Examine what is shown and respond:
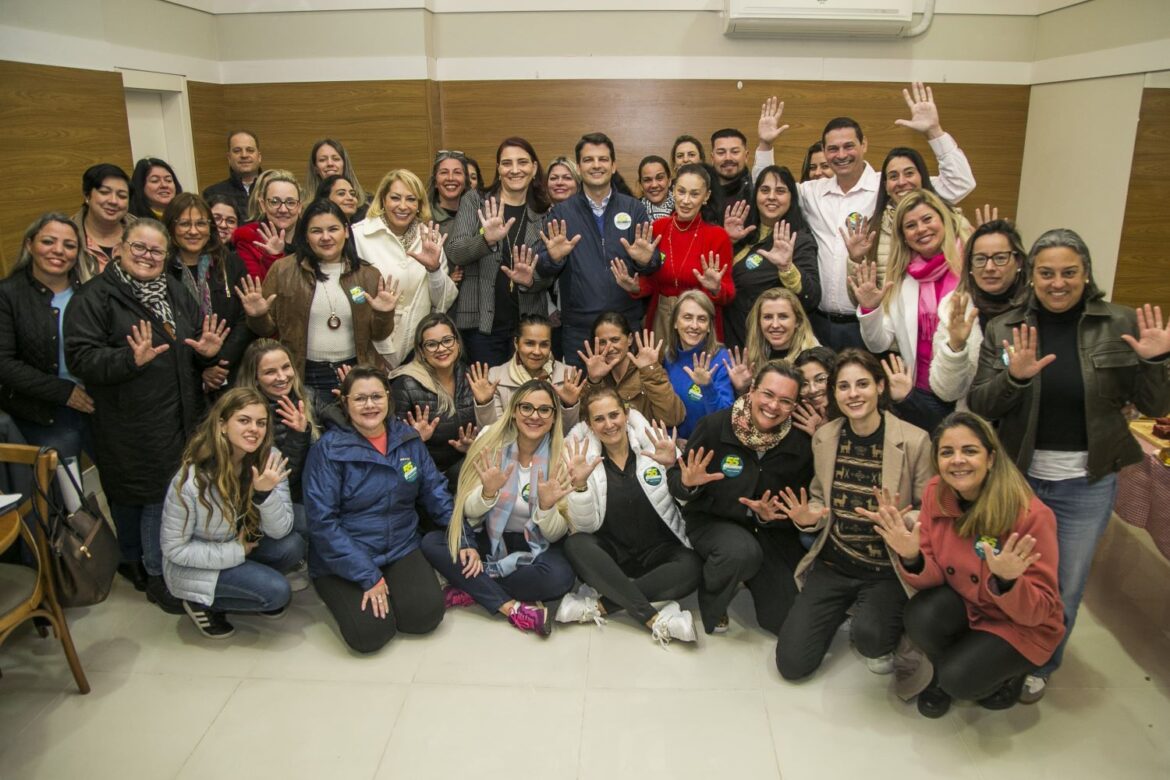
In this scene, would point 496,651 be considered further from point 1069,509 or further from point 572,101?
point 572,101

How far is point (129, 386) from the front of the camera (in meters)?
3.37

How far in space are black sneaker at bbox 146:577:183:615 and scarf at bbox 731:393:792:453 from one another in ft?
8.01

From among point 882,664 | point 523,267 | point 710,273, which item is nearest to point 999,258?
point 710,273

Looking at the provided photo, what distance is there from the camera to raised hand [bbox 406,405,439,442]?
3.71 m

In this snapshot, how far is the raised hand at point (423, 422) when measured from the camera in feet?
12.2

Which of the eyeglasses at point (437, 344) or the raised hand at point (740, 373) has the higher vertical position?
the eyeglasses at point (437, 344)

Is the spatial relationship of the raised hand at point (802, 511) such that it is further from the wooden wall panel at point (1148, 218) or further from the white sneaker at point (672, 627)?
the wooden wall panel at point (1148, 218)

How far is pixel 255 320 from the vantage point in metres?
3.80

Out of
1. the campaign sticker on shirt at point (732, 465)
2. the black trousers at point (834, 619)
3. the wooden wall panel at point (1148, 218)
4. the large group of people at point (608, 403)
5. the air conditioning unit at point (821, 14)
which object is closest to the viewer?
the large group of people at point (608, 403)

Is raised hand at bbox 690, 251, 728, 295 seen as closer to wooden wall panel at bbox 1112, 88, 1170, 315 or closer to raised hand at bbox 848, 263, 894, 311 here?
raised hand at bbox 848, 263, 894, 311

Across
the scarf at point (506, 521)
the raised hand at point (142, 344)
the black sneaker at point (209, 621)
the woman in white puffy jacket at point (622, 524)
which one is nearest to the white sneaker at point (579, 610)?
the woman in white puffy jacket at point (622, 524)

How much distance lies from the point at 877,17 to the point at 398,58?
11.7 ft

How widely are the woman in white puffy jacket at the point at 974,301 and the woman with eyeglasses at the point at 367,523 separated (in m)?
2.19

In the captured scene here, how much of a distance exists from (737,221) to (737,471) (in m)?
1.39
